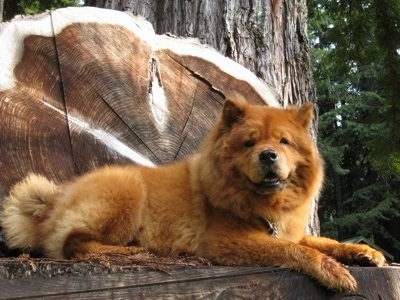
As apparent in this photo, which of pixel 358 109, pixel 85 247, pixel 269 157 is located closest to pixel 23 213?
pixel 85 247

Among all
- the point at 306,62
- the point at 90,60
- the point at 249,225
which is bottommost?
the point at 249,225

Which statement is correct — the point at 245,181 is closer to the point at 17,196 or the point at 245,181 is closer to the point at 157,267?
the point at 157,267

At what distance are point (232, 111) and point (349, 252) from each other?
3.20ft

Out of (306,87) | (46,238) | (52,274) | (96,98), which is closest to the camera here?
(52,274)

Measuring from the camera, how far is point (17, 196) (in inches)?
125

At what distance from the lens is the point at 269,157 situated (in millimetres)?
2840

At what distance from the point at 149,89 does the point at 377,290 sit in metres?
2.09

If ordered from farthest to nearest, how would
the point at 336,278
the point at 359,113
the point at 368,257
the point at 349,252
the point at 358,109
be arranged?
the point at 359,113 < the point at 358,109 < the point at 349,252 < the point at 368,257 < the point at 336,278

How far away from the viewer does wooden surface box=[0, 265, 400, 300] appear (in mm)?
1917

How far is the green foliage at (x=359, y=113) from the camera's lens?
566 cm

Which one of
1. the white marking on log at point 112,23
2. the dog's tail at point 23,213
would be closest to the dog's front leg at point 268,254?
the dog's tail at point 23,213

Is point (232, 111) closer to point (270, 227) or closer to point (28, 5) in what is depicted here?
point (270, 227)

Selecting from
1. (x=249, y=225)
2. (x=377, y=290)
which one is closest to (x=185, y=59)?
(x=249, y=225)

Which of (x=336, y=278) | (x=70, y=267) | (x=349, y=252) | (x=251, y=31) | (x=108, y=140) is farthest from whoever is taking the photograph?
(x=251, y=31)
